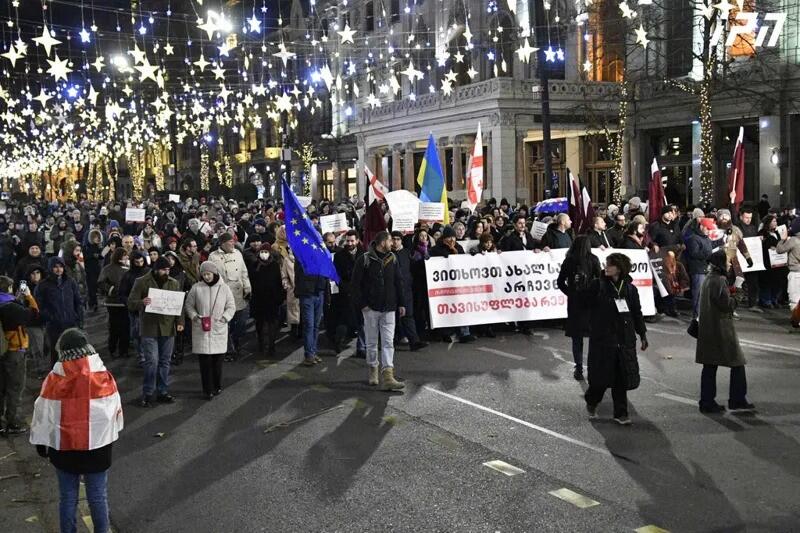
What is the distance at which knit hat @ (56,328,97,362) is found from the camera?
5.42m

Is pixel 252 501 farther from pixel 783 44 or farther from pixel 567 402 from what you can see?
pixel 783 44

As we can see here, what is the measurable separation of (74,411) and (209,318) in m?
4.53

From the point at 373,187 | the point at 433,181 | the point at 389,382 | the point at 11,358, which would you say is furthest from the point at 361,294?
the point at 373,187

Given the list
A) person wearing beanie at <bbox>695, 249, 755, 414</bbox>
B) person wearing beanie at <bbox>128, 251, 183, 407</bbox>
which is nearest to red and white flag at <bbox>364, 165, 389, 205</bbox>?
person wearing beanie at <bbox>128, 251, 183, 407</bbox>

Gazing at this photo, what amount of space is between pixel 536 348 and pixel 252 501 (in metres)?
6.66

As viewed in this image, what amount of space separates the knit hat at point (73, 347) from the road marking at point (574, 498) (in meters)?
3.42

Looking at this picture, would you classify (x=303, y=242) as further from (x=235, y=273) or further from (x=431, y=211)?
(x=431, y=211)

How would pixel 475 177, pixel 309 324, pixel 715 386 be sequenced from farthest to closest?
1. pixel 475 177
2. pixel 309 324
3. pixel 715 386

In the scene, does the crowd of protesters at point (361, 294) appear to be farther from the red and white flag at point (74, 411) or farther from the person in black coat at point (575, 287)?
the red and white flag at point (74, 411)

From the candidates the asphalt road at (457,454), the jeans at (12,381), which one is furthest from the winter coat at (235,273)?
the jeans at (12,381)

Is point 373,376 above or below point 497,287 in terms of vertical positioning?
below

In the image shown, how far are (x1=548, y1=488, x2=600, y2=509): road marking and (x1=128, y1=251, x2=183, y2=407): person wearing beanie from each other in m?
5.08

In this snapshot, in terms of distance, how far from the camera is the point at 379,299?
10.0 meters

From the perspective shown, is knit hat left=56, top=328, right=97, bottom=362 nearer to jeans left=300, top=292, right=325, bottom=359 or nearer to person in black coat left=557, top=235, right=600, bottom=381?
person in black coat left=557, top=235, right=600, bottom=381
